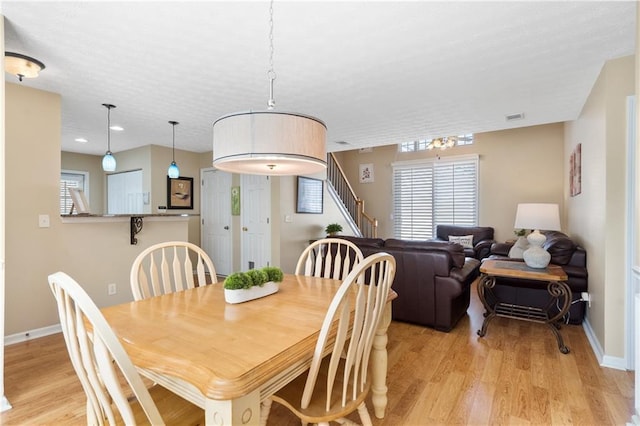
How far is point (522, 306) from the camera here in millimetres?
3340

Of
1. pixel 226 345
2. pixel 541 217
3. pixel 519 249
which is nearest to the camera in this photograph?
pixel 226 345

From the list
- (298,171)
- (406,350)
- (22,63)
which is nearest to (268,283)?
(298,171)

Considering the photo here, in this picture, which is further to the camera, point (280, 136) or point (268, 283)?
point (268, 283)

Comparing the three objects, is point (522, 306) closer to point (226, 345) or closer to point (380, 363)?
point (380, 363)

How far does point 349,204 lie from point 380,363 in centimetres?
595

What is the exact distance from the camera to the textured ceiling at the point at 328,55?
6.11 ft

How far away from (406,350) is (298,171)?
1.97 m

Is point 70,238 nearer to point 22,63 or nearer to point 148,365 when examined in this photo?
Answer: point 22,63

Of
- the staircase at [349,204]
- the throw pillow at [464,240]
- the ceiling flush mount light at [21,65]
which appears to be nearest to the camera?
the ceiling flush mount light at [21,65]

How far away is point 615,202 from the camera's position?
2.40 m

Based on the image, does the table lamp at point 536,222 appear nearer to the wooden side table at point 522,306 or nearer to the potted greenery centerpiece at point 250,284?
the wooden side table at point 522,306

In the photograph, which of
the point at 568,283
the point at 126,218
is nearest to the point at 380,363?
the point at 568,283

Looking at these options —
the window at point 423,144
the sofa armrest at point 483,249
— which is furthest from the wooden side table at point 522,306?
the window at point 423,144

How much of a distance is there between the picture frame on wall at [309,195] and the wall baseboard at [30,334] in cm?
354
